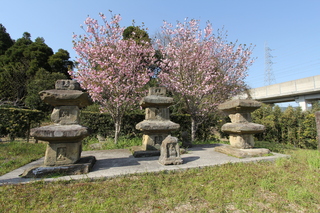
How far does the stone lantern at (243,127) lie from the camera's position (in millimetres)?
4932

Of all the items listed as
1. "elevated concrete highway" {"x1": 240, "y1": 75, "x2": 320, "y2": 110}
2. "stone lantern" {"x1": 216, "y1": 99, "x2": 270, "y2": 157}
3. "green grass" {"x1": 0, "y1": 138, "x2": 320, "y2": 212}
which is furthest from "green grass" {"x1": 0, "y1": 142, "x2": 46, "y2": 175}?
"elevated concrete highway" {"x1": 240, "y1": 75, "x2": 320, "y2": 110}

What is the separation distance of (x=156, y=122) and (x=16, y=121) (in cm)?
683

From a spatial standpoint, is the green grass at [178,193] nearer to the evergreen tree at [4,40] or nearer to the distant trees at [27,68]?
the distant trees at [27,68]

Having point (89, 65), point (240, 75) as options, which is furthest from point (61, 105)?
point (240, 75)

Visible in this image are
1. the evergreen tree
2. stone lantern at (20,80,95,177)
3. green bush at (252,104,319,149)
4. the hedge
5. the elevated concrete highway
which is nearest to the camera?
stone lantern at (20,80,95,177)

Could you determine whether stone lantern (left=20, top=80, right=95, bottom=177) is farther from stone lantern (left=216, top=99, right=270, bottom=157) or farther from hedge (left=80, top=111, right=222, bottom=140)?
hedge (left=80, top=111, right=222, bottom=140)

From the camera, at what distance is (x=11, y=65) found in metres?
16.2

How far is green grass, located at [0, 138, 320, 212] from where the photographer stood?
2260mm

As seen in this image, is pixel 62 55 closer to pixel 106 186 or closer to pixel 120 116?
pixel 120 116

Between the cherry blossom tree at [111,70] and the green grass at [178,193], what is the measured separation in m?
4.81

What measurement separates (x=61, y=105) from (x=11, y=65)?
1775 cm

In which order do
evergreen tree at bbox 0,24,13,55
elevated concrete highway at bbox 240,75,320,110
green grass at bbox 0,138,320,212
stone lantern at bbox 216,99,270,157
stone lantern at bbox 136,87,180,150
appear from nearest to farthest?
green grass at bbox 0,138,320,212 < stone lantern at bbox 216,99,270,157 < stone lantern at bbox 136,87,180,150 < elevated concrete highway at bbox 240,75,320,110 < evergreen tree at bbox 0,24,13,55

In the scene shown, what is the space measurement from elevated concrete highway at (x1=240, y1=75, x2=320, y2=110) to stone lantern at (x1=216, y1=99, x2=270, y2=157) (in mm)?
11713

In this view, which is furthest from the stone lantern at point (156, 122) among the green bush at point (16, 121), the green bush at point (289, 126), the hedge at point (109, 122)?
the green bush at point (289, 126)
